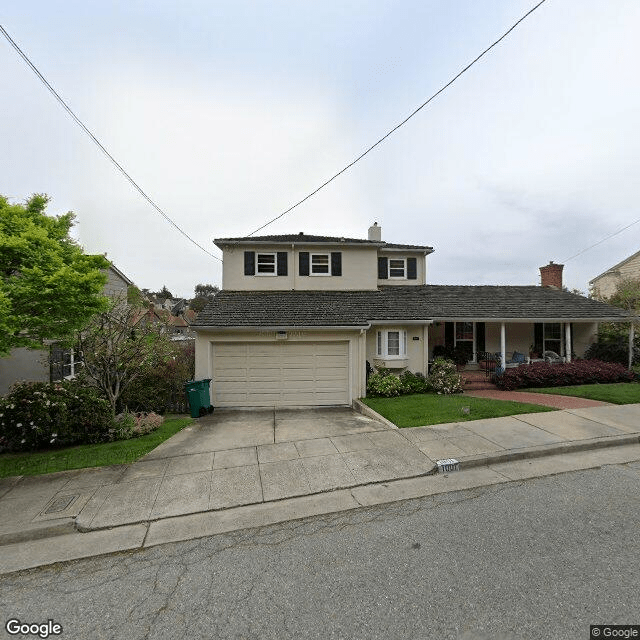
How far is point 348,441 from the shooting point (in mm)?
7219

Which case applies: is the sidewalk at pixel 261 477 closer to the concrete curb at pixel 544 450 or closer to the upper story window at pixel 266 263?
the concrete curb at pixel 544 450

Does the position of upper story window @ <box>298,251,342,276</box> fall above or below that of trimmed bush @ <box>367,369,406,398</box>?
above

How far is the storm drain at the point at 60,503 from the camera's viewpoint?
4730 millimetres

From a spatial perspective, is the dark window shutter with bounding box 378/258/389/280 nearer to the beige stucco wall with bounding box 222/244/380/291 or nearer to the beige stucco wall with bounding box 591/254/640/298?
the beige stucco wall with bounding box 222/244/380/291

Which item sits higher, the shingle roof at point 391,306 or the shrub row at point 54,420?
the shingle roof at point 391,306

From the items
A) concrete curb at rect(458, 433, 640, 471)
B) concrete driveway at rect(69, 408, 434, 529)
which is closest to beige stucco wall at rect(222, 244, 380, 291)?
concrete driveway at rect(69, 408, 434, 529)

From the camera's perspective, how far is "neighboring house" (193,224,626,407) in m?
11.2

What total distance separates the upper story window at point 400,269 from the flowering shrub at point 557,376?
6.56m

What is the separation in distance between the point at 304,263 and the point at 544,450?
443 inches

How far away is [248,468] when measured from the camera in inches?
236

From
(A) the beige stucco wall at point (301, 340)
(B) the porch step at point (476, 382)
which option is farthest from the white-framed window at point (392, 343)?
(B) the porch step at point (476, 382)

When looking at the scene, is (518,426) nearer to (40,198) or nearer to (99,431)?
(99,431)

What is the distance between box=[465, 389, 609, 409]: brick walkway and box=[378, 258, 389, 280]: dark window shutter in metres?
6.99

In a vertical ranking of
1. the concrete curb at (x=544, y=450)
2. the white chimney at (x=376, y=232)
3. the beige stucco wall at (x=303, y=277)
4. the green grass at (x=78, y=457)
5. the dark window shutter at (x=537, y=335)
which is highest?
the white chimney at (x=376, y=232)
